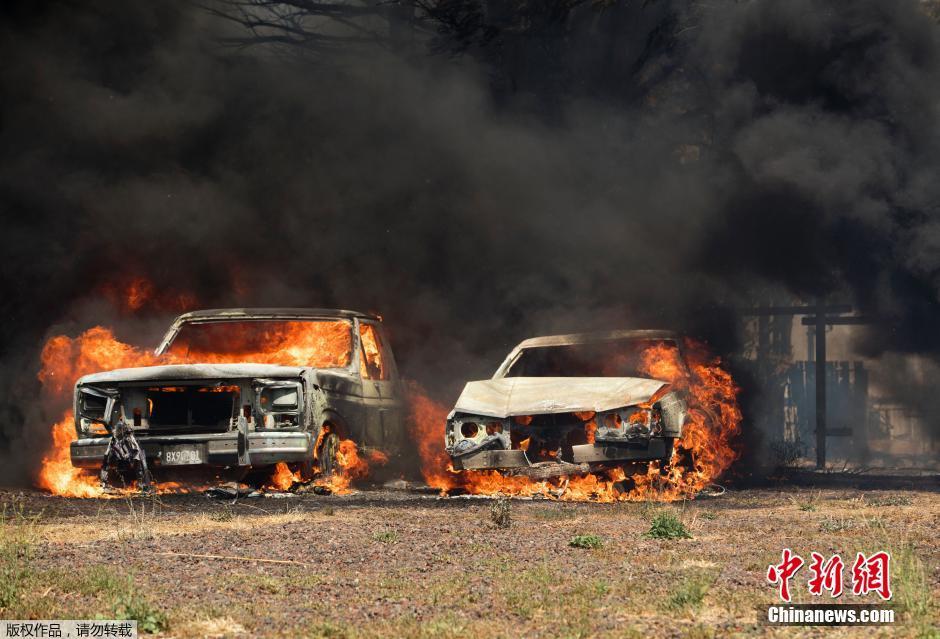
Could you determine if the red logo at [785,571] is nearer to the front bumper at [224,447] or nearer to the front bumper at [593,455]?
the front bumper at [593,455]

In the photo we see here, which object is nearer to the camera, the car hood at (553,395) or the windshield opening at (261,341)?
the car hood at (553,395)

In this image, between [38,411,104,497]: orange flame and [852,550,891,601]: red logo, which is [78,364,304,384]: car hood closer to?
[38,411,104,497]: orange flame

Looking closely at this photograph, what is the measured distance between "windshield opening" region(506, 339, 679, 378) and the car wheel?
1.86 metres

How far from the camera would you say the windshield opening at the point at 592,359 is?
438 inches

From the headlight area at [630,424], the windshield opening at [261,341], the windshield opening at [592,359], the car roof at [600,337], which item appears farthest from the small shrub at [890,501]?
the windshield opening at [261,341]

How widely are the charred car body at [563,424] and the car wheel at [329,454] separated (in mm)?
1122

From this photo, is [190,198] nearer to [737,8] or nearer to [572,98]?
Result: [572,98]

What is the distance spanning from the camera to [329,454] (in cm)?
1044

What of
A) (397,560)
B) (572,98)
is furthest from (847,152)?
(397,560)

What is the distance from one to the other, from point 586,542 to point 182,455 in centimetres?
421

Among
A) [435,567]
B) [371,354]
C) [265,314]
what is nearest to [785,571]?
[435,567]

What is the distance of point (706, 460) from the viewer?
1057 centimetres

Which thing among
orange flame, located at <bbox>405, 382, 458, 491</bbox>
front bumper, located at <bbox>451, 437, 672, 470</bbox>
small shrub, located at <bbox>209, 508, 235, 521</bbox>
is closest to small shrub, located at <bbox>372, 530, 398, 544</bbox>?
small shrub, located at <bbox>209, 508, 235, 521</bbox>

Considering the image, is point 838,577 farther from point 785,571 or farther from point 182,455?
point 182,455
